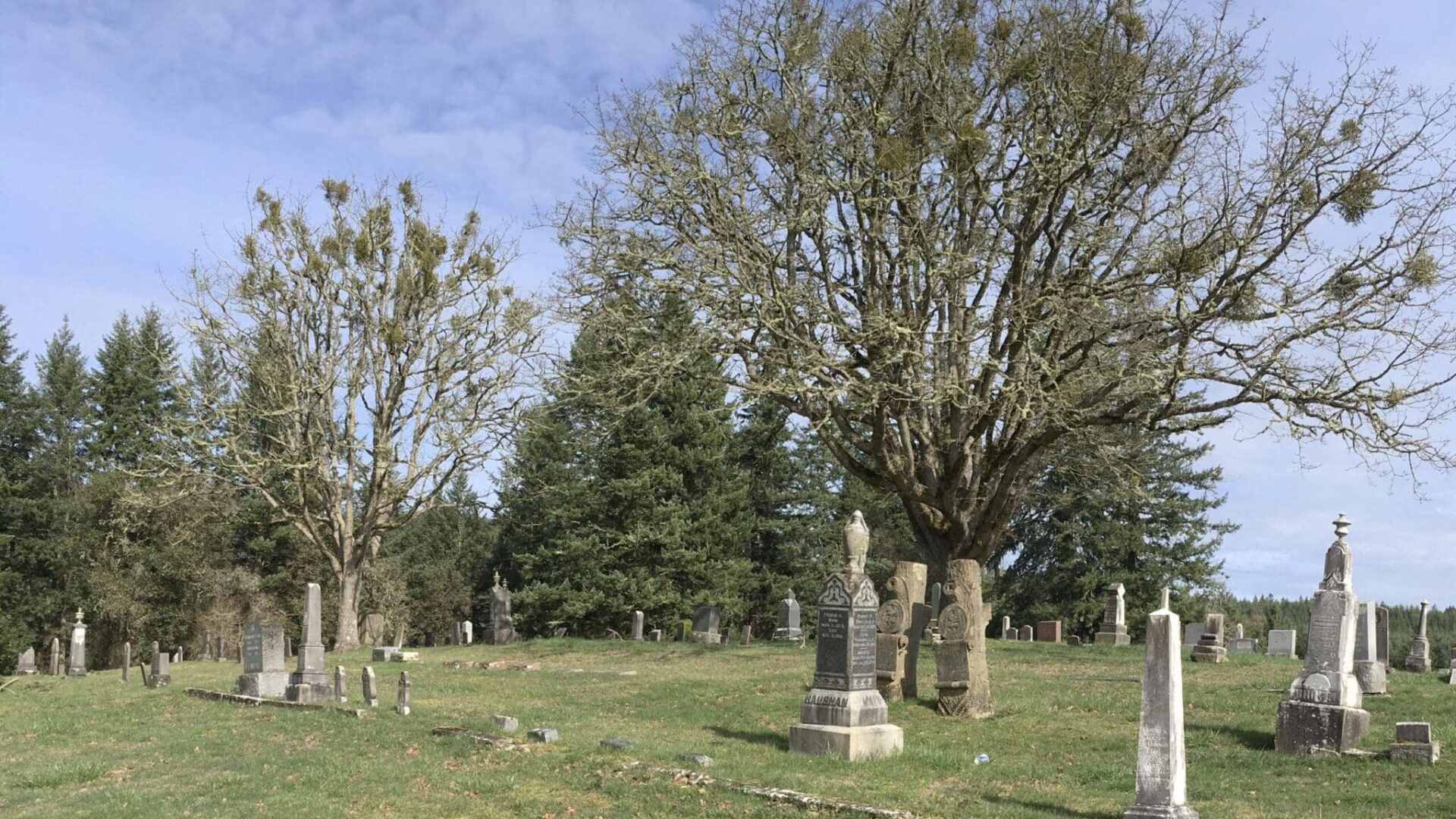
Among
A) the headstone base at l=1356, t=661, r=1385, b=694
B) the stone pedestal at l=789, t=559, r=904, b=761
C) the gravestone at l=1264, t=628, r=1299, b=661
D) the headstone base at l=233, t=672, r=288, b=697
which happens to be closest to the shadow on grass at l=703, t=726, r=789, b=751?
the stone pedestal at l=789, t=559, r=904, b=761

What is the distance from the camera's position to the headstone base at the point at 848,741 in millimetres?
13125

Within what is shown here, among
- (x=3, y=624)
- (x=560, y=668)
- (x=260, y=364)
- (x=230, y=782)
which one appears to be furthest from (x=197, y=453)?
(x=230, y=782)

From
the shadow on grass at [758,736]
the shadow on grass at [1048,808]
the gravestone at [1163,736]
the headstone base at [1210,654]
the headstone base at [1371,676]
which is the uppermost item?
the gravestone at [1163,736]

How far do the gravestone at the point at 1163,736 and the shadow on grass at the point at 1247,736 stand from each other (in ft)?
16.5

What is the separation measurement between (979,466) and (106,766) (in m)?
13.0

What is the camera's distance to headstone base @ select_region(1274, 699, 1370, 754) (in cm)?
1266

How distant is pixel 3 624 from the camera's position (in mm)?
44938

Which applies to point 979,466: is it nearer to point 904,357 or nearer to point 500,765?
point 904,357

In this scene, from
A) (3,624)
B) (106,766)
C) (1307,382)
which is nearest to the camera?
(106,766)

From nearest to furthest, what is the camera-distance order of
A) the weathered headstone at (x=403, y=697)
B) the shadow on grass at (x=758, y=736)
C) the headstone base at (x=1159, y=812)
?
the headstone base at (x=1159, y=812), the shadow on grass at (x=758, y=736), the weathered headstone at (x=403, y=697)

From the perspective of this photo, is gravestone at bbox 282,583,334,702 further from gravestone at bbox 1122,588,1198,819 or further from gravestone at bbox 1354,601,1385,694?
gravestone at bbox 1354,601,1385,694

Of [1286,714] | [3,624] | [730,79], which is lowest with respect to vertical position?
[3,624]

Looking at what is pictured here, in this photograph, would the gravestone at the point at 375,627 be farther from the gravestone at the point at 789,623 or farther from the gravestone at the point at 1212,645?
the gravestone at the point at 1212,645

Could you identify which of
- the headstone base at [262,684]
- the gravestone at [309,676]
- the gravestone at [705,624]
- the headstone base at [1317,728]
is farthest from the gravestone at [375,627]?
the headstone base at [1317,728]
